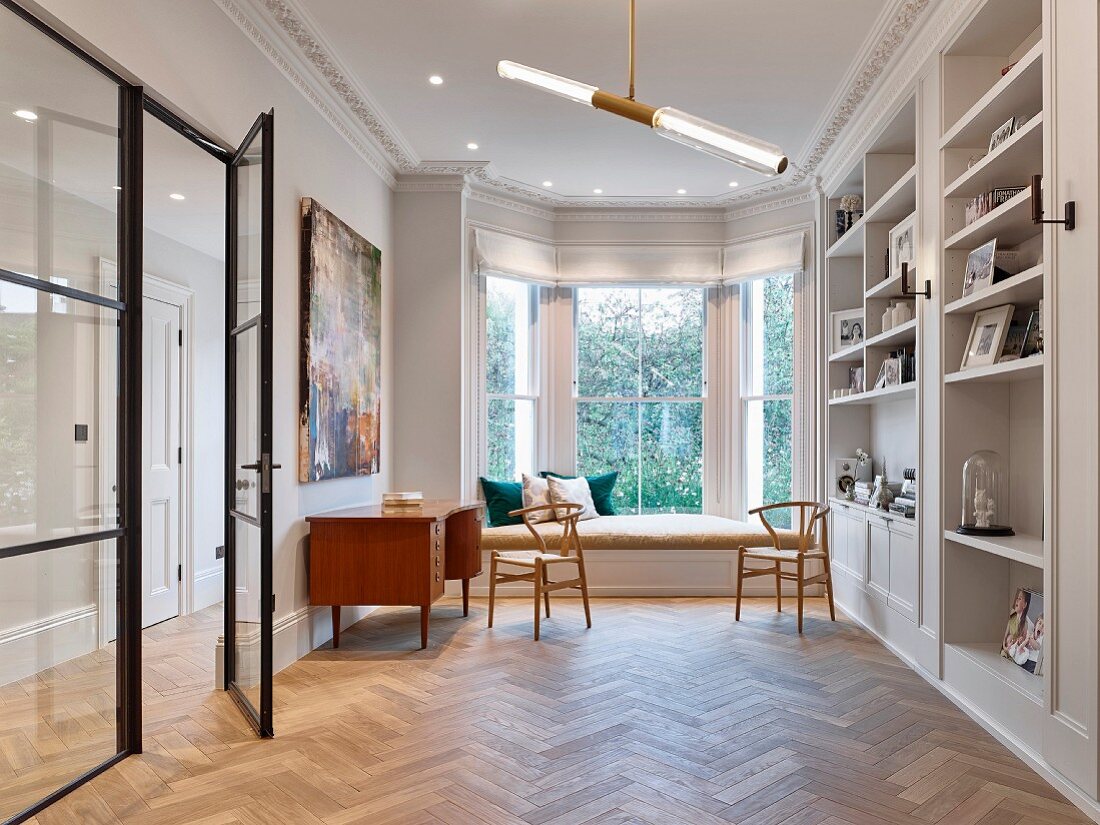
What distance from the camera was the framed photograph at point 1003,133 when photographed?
3172mm

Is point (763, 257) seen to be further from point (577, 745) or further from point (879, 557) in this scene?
point (577, 745)

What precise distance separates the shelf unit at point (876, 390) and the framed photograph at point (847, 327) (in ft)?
0.17

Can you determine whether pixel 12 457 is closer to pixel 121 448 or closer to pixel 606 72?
pixel 121 448

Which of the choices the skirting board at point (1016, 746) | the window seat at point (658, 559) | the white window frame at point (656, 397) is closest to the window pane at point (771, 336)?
the white window frame at point (656, 397)

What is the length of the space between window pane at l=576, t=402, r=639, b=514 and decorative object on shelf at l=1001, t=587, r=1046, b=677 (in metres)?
3.72

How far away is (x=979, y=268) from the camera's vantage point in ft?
11.2

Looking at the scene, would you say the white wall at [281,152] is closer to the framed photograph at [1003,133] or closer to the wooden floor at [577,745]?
the wooden floor at [577,745]

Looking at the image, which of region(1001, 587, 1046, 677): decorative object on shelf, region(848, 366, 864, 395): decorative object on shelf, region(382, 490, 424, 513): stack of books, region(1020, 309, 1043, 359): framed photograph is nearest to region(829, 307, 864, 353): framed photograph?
region(848, 366, 864, 395): decorative object on shelf

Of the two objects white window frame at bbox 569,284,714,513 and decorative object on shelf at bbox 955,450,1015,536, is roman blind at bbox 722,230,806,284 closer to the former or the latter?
white window frame at bbox 569,284,714,513

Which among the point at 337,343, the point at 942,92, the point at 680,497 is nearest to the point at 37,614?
the point at 337,343

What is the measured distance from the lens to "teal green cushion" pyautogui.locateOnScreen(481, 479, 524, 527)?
612 centimetres

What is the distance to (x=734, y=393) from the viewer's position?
6.79m

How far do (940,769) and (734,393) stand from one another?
4.26m

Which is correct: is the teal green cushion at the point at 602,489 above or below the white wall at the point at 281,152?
below
